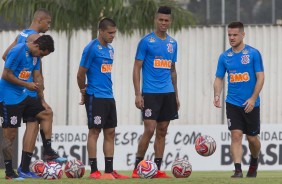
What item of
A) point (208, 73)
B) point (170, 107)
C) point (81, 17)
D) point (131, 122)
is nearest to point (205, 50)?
point (208, 73)

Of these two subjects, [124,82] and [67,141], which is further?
[124,82]

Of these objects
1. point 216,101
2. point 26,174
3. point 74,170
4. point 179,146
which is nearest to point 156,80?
point 216,101

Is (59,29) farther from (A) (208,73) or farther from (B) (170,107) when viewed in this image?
(B) (170,107)

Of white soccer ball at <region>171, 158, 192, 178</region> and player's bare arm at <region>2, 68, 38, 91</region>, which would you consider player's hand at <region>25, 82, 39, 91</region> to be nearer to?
player's bare arm at <region>2, 68, 38, 91</region>

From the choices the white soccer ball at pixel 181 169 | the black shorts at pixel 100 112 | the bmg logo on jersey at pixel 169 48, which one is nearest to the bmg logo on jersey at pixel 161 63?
the bmg logo on jersey at pixel 169 48

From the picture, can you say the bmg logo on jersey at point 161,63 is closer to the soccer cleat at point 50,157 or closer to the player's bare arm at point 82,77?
the player's bare arm at point 82,77

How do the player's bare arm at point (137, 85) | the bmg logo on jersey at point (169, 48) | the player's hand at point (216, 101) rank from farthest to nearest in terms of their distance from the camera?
the bmg logo on jersey at point (169, 48) < the player's bare arm at point (137, 85) < the player's hand at point (216, 101)

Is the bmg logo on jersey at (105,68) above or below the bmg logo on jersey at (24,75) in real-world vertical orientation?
above

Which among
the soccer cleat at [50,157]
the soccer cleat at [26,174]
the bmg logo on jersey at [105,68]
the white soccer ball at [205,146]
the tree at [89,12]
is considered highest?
the tree at [89,12]

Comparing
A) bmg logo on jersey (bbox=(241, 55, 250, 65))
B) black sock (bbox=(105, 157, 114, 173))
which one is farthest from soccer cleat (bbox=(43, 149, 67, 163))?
bmg logo on jersey (bbox=(241, 55, 250, 65))

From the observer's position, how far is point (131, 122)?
2880 centimetres

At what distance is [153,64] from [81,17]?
26.7ft

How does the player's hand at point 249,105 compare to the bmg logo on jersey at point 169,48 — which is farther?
the bmg logo on jersey at point 169,48

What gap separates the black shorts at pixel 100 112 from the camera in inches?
615
